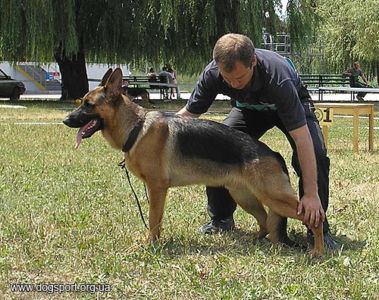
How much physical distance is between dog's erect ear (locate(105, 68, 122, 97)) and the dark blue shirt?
2.30ft

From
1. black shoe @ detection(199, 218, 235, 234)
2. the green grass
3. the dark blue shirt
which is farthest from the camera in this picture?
black shoe @ detection(199, 218, 235, 234)

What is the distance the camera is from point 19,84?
32.1 metres

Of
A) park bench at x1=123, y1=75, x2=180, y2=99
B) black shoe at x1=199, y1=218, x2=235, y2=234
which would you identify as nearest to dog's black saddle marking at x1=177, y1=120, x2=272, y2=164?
black shoe at x1=199, y1=218, x2=235, y2=234

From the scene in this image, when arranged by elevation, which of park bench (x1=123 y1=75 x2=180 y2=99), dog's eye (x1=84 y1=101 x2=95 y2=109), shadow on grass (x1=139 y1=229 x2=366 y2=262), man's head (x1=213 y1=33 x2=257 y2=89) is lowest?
park bench (x1=123 y1=75 x2=180 y2=99)

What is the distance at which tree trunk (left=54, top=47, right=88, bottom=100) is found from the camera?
1027 inches

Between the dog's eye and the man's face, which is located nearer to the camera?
the man's face

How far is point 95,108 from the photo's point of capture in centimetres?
485

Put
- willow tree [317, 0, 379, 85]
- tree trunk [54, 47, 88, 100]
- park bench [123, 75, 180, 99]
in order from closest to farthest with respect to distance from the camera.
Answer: tree trunk [54, 47, 88, 100] → park bench [123, 75, 180, 99] → willow tree [317, 0, 379, 85]

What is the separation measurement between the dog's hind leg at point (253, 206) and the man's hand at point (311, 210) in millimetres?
619

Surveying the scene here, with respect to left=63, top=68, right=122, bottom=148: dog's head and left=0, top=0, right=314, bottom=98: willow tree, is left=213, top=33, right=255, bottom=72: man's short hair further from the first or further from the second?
left=0, top=0, right=314, bottom=98: willow tree

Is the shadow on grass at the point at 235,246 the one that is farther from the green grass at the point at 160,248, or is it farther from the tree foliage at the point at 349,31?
the tree foliage at the point at 349,31

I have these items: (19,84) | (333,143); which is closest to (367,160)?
(333,143)

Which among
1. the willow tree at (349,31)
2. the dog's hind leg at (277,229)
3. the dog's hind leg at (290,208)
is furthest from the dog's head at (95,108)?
the willow tree at (349,31)

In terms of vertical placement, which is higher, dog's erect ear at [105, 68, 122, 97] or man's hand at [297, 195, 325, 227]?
dog's erect ear at [105, 68, 122, 97]
